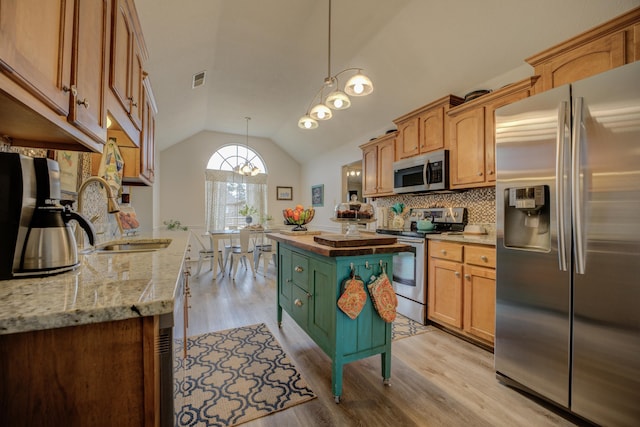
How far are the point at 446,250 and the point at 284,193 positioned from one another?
200 inches

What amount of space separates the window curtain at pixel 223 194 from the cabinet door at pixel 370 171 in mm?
3390

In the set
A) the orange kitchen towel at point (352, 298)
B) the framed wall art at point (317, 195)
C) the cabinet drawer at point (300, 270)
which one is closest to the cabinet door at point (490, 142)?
the orange kitchen towel at point (352, 298)

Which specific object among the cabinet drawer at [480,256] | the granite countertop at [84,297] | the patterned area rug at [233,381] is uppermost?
the granite countertop at [84,297]

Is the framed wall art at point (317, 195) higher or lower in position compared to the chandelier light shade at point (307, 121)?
lower

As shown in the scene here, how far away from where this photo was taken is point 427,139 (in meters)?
3.09

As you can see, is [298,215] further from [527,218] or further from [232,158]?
[232,158]

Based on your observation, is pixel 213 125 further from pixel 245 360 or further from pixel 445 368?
pixel 445 368

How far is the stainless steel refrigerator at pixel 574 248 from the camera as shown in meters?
1.27

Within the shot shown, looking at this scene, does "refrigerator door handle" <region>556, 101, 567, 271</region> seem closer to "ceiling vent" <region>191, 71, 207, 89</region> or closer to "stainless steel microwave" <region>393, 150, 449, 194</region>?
"stainless steel microwave" <region>393, 150, 449, 194</region>

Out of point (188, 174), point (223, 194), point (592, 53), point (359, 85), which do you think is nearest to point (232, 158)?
point (223, 194)

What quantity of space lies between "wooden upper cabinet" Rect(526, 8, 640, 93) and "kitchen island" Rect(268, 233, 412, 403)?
1.65 m

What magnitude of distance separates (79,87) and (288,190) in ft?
20.3

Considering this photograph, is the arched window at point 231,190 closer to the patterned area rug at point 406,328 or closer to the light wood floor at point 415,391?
the light wood floor at point 415,391

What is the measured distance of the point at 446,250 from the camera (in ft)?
8.14
